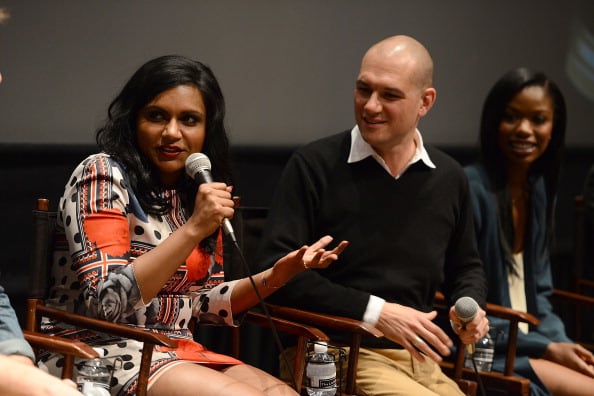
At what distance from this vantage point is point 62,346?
2.40 meters

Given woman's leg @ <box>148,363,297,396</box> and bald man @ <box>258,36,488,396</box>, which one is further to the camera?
bald man @ <box>258,36,488,396</box>

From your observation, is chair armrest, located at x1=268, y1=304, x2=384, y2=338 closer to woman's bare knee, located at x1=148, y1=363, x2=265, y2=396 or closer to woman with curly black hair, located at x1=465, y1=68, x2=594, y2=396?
woman's bare knee, located at x1=148, y1=363, x2=265, y2=396

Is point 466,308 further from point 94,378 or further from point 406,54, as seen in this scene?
point 94,378

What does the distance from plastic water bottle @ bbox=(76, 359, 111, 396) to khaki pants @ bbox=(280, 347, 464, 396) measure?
0.76m

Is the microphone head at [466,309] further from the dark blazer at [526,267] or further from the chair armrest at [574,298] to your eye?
the chair armrest at [574,298]

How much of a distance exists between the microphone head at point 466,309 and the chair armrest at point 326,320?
237mm

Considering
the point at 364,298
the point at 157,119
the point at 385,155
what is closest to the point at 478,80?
the point at 385,155

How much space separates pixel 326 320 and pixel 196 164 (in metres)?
0.68

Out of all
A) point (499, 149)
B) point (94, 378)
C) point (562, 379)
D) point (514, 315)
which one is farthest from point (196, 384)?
point (499, 149)

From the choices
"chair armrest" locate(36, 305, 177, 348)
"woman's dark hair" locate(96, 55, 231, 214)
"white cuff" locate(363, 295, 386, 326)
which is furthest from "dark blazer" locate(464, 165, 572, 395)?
"chair armrest" locate(36, 305, 177, 348)

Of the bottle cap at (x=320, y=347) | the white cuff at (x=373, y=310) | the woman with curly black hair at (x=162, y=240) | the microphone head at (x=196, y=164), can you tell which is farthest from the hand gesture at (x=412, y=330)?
the microphone head at (x=196, y=164)

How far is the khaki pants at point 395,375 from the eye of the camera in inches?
121

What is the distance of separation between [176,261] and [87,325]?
0.28 meters

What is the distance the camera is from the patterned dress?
261 centimetres
